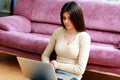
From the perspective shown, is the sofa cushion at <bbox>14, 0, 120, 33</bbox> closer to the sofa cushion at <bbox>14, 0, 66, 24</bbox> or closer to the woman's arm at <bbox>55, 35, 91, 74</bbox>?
the sofa cushion at <bbox>14, 0, 66, 24</bbox>

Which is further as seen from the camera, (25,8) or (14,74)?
(25,8)

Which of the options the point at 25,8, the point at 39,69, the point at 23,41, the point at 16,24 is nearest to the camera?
the point at 39,69

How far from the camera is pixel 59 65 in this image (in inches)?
73.6

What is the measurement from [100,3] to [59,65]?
135 cm

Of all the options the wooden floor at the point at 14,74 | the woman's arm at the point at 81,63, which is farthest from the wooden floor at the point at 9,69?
the woman's arm at the point at 81,63

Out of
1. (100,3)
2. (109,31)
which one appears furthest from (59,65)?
(100,3)

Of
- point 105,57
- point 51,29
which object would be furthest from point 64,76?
point 51,29

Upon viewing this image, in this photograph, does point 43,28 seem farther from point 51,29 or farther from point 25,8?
point 25,8

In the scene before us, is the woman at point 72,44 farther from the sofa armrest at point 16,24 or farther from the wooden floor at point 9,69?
the sofa armrest at point 16,24

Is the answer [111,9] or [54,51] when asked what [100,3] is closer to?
[111,9]

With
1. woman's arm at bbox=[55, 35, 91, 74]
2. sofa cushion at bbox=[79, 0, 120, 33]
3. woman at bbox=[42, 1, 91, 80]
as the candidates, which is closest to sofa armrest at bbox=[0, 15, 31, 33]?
sofa cushion at bbox=[79, 0, 120, 33]

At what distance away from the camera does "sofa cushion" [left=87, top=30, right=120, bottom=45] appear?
2740 mm

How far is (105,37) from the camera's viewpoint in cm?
280

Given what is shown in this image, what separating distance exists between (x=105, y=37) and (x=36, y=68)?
131 cm
